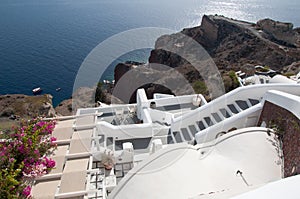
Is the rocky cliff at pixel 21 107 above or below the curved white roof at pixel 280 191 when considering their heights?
below

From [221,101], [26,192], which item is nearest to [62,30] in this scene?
[221,101]

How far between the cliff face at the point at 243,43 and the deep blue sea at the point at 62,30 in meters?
11.8

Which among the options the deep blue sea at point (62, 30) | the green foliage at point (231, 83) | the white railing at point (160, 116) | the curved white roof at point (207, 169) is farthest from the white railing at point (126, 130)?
the deep blue sea at point (62, 30)

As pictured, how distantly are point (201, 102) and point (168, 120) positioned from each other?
163 cm

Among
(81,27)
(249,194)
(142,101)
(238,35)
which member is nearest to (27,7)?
(81,27)

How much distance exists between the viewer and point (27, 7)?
94.9 m

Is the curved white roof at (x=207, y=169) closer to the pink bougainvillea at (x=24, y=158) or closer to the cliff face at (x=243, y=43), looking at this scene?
the pink bougainvillea at (x=24, y=158)

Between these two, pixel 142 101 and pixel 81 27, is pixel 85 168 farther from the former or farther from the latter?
pixel 81 27

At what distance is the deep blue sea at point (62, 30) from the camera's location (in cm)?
4200

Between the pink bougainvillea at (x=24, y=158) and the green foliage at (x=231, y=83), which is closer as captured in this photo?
the pink bougainvillea at (x=24, y=158)

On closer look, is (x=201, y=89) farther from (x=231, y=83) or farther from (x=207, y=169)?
(x=207, y=169)

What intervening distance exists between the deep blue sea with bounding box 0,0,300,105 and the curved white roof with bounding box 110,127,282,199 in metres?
27.4

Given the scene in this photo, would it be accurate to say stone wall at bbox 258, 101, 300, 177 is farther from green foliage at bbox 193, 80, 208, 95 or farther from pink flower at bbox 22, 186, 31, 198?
green foliage at bbox 193, 80, 208, 95

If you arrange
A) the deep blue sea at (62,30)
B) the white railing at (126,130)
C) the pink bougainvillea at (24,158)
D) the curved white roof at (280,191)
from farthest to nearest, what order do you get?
the deep blue sea at (62,30)
the white railing at (126,130)
the pink bougainvillea at (24,158)
the curved white roof at (280,191)
